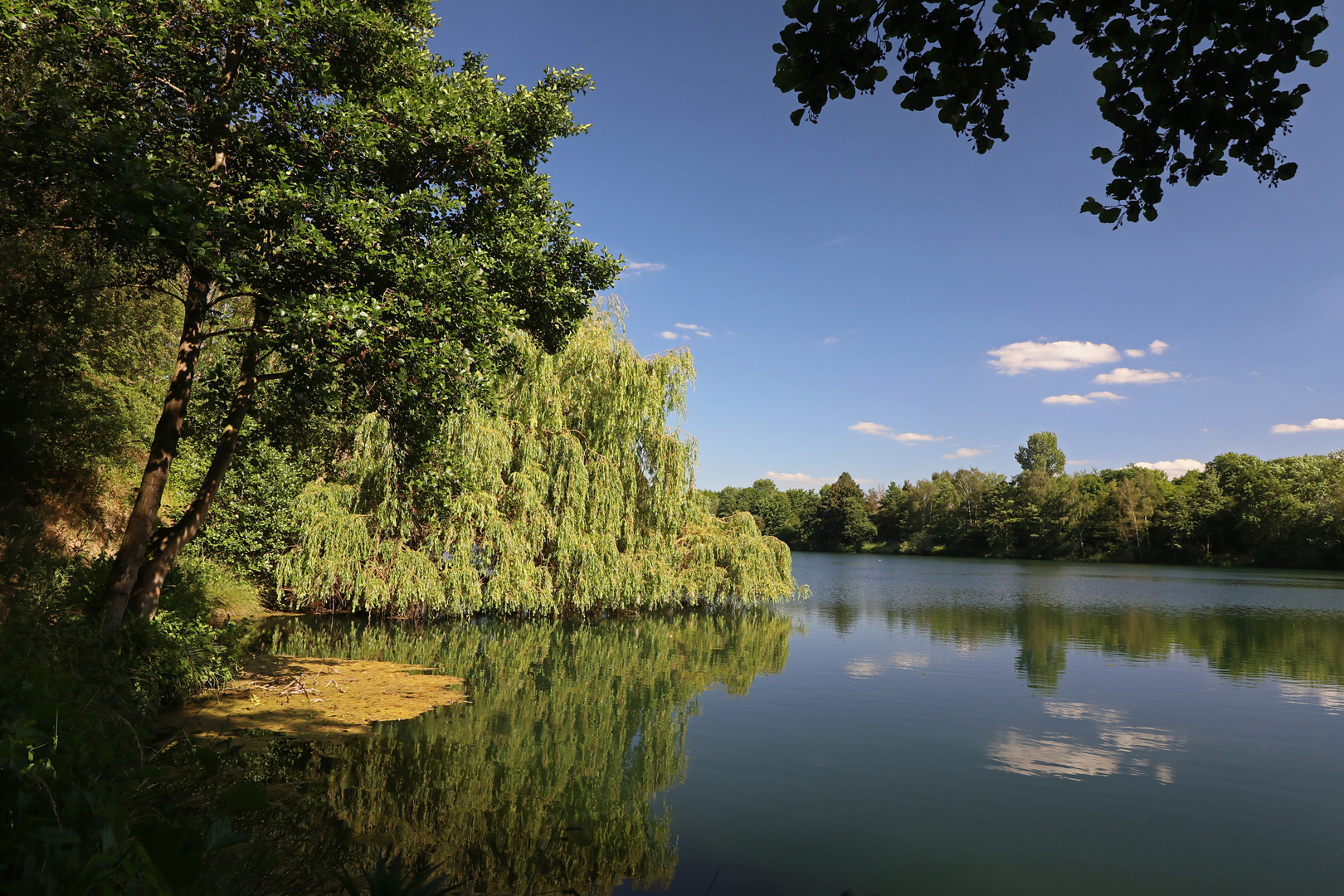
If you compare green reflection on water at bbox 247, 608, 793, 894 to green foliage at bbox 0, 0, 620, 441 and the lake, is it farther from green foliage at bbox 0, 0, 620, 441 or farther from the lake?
green foliage at bbox 0, 0, 620, 441

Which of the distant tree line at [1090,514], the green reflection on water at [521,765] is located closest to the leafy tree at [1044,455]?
the distant tree line at [1090,514]

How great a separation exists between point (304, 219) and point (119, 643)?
4.79 m

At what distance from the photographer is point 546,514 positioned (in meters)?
17.6

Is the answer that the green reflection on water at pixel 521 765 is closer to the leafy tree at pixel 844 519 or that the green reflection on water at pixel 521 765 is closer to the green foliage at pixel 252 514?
the green foliage at pixel 252 514

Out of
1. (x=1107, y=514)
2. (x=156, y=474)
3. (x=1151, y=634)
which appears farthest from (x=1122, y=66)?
(x=1107, y=514)

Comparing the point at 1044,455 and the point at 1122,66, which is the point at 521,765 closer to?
the point at 1122,66

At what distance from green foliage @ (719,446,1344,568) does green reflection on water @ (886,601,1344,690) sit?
4022cm

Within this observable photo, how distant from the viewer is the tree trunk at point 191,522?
8430 millimetres

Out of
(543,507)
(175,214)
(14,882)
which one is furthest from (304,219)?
(543,507)

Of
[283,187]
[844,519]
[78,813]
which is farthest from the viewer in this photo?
[844,519]

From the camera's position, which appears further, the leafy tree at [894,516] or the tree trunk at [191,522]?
the leafy tree at [894,516]

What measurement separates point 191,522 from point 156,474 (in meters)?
0.89

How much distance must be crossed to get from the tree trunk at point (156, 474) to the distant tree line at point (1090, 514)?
35977mm

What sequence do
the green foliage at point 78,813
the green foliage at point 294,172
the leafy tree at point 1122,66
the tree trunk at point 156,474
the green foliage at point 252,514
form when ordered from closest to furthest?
the green foliage at point 78,813
the leafy tree at point 1122,66
the green foliage at point 294,172
the tree trunk at point 156,474
the green foliage at point 252,514
